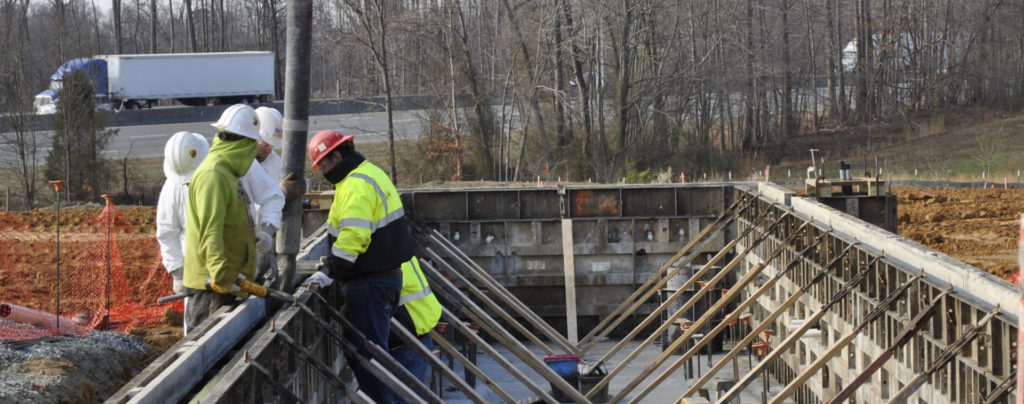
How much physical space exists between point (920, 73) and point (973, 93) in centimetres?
267

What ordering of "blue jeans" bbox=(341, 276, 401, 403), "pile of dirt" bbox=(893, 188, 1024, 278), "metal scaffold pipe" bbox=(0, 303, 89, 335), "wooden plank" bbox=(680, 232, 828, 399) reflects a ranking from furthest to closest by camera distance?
"pile of dirt" bbox=(893, 188, 1024, 278), "metal scaffold pipe" bbox=(0, 303, 89, 335), "wooden plank" bbox=(680, 232, 828, 399), "blue jeans" bbox=(341, 276, 401, 403)

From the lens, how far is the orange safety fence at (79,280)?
42.1 feet

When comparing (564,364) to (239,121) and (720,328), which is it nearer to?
(720,328)

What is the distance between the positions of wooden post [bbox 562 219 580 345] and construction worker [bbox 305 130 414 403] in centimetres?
885

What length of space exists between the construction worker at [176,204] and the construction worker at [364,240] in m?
0.92

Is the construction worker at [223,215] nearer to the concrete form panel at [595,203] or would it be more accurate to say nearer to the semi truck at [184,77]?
the concrete form panel at [595,203]

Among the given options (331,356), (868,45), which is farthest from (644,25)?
(331,356)

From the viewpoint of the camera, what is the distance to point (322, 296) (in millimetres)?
9469

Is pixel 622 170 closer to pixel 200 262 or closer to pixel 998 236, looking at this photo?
pixel 998 236

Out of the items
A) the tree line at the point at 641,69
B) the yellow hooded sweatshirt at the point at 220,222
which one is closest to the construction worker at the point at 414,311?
the yellow hooded sweatshirt at the point at 220,222

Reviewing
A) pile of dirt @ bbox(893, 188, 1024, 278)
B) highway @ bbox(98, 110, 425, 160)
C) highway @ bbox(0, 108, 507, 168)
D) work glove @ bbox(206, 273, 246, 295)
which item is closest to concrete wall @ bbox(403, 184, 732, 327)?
pile of dirt @ bbox(893, 188, 1024, 278)

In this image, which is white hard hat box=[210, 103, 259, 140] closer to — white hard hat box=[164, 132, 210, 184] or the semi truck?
white hard hat box=[164, 132, 210, 184]

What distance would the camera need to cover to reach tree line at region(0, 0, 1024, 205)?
110ft

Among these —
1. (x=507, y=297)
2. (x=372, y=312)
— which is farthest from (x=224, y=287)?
(x=507, y=297)
